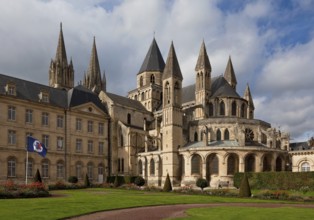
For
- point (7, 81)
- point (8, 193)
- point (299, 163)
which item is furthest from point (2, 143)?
point (299, 163)

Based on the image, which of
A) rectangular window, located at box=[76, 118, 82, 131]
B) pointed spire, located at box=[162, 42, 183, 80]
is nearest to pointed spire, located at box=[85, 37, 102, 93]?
rectangular window, located at box=[76, 118, 82, 131]

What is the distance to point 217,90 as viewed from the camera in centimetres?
7000

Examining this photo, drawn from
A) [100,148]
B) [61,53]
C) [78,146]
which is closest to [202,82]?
[100,148]

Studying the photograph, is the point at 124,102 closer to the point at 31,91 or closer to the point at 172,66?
the point at 172,66

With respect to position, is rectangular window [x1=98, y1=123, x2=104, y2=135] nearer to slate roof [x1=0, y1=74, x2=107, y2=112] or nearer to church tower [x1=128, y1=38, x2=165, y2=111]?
slate roof [x1=0, y1=74, x2=107, y2=112]

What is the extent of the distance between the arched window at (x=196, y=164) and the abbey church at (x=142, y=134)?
0.15 meters

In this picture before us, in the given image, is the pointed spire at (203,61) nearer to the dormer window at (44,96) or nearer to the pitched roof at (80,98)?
the pitched roof at (80,98)

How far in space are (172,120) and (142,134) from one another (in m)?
9.38

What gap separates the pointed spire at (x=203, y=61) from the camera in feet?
227

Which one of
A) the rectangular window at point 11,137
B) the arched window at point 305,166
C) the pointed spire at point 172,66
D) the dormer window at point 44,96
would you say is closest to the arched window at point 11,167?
the rectangular window at point 11,137

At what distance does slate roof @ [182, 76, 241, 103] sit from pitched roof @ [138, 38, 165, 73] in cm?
786

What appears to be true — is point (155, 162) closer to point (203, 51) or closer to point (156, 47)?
point (203, 51)

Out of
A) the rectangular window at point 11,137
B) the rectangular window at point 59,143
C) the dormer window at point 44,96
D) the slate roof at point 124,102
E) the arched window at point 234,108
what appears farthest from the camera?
the slate roof at point 124,102

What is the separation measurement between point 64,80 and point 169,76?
28097 millimetres
